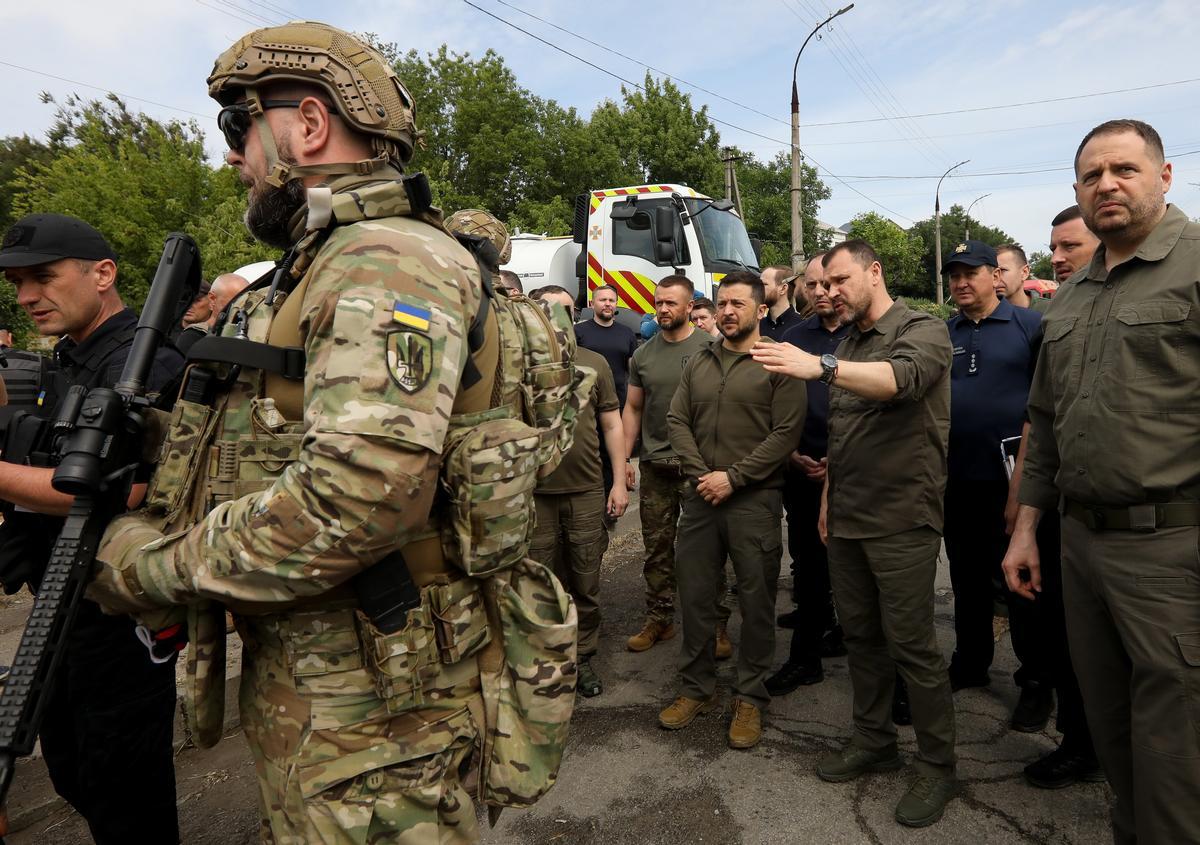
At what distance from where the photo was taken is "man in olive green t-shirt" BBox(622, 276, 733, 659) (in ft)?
14.7

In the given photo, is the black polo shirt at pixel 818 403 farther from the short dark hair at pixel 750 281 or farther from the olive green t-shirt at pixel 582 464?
the olive green t-shirt at pixel 582 464

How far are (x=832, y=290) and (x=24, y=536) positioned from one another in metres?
2.97

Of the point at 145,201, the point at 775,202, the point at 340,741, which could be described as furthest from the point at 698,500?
the point at 775,202

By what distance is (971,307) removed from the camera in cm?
370

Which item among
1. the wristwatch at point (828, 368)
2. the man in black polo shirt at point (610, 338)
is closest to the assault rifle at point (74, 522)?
the wristwatch at point (828, 368)

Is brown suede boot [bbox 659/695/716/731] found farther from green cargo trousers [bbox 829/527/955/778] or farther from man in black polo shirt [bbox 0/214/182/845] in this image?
man in black polo shirt [bbox 0/214/182/845]

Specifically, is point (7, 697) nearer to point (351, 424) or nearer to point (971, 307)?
point (351, 424)

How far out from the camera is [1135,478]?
6.55 feet

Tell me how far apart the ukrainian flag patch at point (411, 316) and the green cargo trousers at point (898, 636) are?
2.24m

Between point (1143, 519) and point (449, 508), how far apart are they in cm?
188

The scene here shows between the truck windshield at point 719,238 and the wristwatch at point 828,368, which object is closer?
the wristwatch at point 828,368

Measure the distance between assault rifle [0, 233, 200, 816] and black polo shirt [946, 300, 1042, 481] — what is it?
3.51 metres

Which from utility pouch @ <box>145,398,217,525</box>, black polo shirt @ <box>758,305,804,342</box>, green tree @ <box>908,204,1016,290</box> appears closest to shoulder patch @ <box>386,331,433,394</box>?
utility pouch @ <box>145,398,217,525</box>

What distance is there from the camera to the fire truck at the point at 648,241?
895cm
